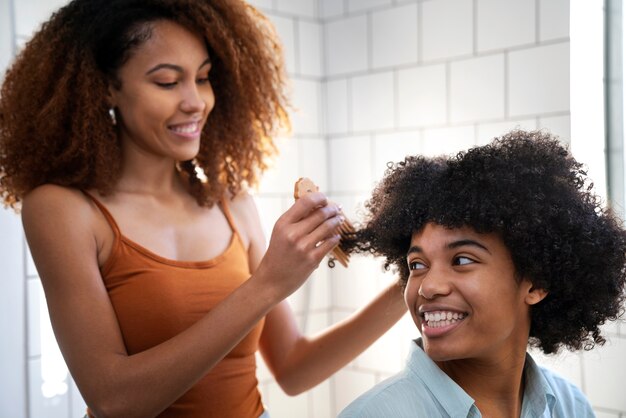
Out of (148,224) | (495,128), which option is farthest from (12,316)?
(495,128)

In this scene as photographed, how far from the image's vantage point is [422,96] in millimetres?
1899

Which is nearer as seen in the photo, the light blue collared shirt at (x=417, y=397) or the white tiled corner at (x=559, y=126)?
the light blue collared shirt at (x=417, y=397)

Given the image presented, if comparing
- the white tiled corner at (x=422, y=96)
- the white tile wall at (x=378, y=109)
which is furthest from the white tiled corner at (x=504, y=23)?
the white tiled corner at (x=422, y=96)

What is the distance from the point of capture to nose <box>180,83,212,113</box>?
117 cm

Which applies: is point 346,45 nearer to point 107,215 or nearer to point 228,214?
point 228,214

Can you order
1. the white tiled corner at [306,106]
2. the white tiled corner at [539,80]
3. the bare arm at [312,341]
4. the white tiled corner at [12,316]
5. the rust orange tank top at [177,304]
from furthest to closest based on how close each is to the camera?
1. the white tiled corner at [306,106]
2. the white tiled corner at [539,80]
3. the white tiled corner at [12,316]
4. the bare arm at [312,341]
5. the rust orange tank top at [177,304]

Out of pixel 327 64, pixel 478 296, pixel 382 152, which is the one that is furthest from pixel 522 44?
pixel 478 296

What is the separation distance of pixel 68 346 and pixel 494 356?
24.0 inches

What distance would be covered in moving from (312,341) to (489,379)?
0.44m

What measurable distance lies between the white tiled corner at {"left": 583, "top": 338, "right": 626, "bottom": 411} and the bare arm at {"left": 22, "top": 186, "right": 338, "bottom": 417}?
0.79 meters

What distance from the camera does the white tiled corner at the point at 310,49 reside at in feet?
6.82

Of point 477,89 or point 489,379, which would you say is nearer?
point 489,379

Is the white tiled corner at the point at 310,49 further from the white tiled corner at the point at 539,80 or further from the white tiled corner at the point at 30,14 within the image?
the white tiled corner at the point at 30,14

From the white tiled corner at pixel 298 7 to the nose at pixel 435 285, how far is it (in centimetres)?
127
